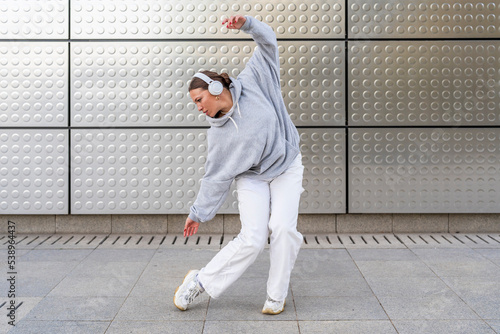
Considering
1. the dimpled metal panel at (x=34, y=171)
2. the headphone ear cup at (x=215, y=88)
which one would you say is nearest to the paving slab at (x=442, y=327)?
the headphone ear cup at (x=215, y=88)

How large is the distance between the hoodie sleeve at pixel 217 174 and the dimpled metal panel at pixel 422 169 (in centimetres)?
220

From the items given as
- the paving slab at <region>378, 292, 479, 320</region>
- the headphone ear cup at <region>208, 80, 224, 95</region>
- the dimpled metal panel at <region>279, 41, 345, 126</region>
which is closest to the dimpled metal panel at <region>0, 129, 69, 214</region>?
the dimpled metal panel at <region>279, 41, 345, 126</region>

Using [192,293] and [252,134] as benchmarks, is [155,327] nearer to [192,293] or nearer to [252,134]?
[192,293]

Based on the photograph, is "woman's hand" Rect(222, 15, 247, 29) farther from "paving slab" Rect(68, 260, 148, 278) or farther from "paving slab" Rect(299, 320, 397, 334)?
"paving slab" Rect(68, 260, 148, 278)

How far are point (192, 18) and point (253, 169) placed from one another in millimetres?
2330

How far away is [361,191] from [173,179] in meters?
1.77

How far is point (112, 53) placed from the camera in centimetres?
469

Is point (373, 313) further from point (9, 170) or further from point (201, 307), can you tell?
point (9, 170)

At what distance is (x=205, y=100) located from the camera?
266 cm

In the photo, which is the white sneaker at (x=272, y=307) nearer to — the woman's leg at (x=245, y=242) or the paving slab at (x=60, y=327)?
the woman's leg at (x=245, y=242)

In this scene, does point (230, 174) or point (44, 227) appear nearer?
point (230, 174)

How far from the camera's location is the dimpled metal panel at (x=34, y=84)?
15.4 ft

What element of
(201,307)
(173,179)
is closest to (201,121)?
(173,179)

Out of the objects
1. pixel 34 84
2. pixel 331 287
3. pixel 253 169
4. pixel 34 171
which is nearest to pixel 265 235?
pixel 253 169
